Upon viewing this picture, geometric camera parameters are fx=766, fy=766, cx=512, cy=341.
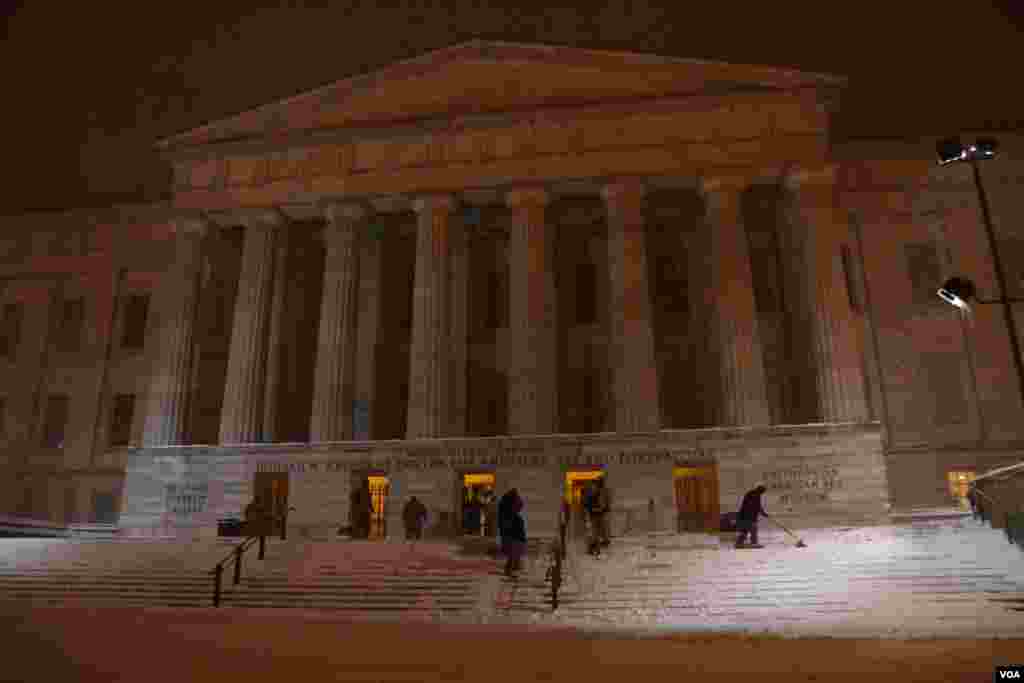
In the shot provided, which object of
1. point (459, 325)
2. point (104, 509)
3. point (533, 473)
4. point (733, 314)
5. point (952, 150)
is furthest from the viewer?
point (104, 509)

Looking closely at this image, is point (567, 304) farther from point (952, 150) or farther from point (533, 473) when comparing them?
point (952, 150)

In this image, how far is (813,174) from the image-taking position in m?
25.0

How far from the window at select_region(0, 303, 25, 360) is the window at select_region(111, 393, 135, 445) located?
6.61 metres

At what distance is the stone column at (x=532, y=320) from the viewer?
78.6ft

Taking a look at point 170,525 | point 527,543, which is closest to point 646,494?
point 527,543

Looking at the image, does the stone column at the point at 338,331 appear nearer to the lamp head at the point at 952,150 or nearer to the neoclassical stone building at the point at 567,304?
the neoclassical stone building at the point at 567,304

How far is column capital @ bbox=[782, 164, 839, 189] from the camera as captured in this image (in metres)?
25.0

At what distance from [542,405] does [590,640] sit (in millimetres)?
14421

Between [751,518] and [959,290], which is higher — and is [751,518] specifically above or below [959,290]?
below

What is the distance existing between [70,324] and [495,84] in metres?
23.6

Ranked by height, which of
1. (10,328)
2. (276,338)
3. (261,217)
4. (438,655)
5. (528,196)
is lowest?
(438,655)

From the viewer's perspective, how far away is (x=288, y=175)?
27.8 metres

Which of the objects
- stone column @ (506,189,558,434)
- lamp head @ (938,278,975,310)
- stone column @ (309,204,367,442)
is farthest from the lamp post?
stone column @ (309,204,367,442)

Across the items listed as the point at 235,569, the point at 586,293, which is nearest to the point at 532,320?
the point at 586,293
